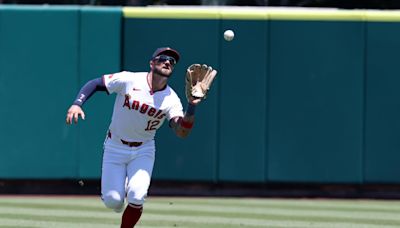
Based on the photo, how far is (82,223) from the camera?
30.9 feet

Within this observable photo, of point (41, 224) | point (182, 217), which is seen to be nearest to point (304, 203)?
point (182, 217)

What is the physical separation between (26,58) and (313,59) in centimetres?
360

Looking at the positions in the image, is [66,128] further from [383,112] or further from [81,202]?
[383,112]

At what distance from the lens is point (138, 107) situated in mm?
7734

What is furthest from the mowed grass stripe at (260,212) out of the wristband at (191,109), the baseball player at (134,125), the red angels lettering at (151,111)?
the wristband at (191,109)

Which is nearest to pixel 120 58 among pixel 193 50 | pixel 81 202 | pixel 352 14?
pixel 193 50

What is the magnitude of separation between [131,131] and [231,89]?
4.70 m

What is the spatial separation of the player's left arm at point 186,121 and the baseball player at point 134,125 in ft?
0.04

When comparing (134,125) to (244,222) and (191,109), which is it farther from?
(244,222)

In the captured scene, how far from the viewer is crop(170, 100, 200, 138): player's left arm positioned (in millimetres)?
7379

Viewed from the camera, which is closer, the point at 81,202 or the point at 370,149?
the point at 81,202

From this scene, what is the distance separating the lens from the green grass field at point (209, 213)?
9.60 metres

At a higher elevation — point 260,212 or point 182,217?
point 182,217

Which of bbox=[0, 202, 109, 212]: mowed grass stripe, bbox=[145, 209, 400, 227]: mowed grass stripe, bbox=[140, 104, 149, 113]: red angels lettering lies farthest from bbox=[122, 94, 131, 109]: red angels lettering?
bbox=[0, 202, 109, 212]: mowed grass stripe
